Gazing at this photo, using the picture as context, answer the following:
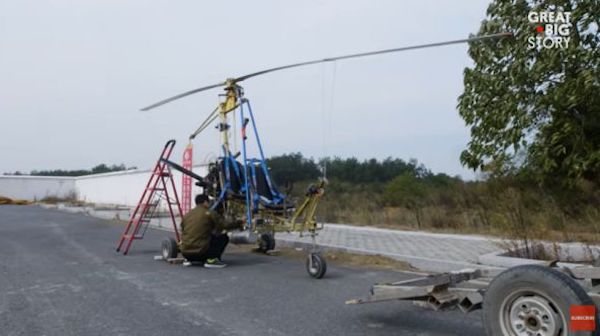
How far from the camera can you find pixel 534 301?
4207mm

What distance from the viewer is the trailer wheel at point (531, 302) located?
400 centimetres

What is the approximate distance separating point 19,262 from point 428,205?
14266 millimetres

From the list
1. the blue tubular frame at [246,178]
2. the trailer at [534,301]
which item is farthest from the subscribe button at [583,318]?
the blue tubular frame at [246,178]

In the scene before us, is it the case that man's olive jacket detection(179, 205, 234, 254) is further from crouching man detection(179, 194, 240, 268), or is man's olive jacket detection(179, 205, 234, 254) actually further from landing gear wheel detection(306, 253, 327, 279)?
landing gear wheel detection(306, 253, 327, 279)

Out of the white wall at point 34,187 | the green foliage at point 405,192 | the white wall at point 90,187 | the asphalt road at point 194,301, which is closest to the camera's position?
the asphalt road at point 194,301

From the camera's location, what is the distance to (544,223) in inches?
494

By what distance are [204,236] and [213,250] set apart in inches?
13.2

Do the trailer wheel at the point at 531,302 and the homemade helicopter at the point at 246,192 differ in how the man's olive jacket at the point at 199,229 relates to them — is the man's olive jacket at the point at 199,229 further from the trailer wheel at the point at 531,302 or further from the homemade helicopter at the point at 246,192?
the trailer wheel at the point at 531,302

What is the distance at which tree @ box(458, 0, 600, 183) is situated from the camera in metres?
8.15

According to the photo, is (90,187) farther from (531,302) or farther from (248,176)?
(531,302)

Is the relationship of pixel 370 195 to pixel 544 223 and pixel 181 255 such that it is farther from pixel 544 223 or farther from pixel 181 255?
pixel 181 255

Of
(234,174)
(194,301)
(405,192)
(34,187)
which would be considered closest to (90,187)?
(34,187)

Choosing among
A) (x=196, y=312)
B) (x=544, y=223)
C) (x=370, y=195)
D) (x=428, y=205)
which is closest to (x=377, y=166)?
(x=370, y=195)

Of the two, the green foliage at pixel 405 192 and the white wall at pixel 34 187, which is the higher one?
the white wall at pixel 34 187
